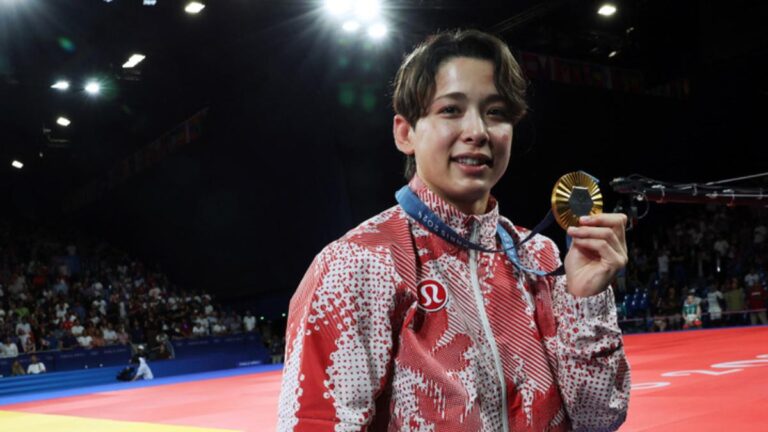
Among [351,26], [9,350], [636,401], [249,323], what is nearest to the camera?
[636,401]

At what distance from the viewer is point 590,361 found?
1.55 m

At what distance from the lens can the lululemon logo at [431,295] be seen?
1.51 m

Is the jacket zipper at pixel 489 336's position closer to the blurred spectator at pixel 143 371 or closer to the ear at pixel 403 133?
the ear at pixel 403 133

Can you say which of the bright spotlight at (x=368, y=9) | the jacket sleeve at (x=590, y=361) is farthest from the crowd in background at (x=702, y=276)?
the jacket sleeve at (x=590, y=361)

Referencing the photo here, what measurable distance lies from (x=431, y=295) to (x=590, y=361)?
371 mm

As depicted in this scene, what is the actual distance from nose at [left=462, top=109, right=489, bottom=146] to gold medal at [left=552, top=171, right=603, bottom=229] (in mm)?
203

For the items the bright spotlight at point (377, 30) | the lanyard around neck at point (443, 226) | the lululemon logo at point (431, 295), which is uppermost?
the bright spotlight at point (377, 30)

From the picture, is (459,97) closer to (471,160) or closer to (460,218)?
(471,160)

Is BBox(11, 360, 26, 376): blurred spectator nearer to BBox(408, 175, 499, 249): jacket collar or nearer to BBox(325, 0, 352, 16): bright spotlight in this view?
BBox(325, 0, 352, 16): bright spotlight

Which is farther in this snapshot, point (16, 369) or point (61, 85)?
point (61, 85)

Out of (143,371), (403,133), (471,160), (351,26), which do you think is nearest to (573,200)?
(471,160)

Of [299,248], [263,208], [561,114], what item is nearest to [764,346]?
[561,114]

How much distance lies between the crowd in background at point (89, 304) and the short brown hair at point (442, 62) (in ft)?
62.2

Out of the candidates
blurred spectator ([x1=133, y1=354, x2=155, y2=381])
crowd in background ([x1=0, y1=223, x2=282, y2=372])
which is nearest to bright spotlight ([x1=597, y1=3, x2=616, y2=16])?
crowd in background ([x1=0, y1=223, x2=282, y2=372])
